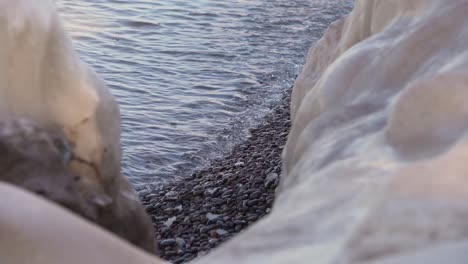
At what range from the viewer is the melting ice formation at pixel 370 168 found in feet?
6.27

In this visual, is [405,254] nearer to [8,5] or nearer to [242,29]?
[8,5]

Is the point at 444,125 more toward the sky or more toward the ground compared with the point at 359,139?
more toward the sky

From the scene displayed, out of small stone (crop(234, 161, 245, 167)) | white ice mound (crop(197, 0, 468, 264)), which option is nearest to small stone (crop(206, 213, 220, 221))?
small stone (crop(234, 161, 245, 167))

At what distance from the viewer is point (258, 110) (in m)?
9.81

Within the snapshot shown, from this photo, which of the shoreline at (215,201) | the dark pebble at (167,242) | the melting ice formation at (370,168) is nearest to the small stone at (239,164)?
the shoreline at (215,201)

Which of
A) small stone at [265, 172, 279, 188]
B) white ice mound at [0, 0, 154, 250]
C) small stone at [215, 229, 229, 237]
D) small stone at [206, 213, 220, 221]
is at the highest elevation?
white ice mound at [0, 0, 154, 250]

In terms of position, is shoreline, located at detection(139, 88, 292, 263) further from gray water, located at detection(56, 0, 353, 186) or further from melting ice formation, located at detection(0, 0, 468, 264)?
melting ice formation, located at detection(0, 0, 468, 264)

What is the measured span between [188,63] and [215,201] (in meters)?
4.88

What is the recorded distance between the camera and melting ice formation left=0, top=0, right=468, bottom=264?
75.2 inches

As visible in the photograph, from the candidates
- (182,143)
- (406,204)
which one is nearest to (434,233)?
(406,204)

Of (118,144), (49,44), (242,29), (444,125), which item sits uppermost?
(444,125)

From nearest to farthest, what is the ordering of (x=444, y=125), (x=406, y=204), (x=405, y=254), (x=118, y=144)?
(x=405, y=254) → (x=406, y=204) → (x=444, y=125) → (x=118, y=144)

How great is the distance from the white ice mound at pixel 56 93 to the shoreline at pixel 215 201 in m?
1.93

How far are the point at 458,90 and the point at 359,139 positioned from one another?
15.9 inches
